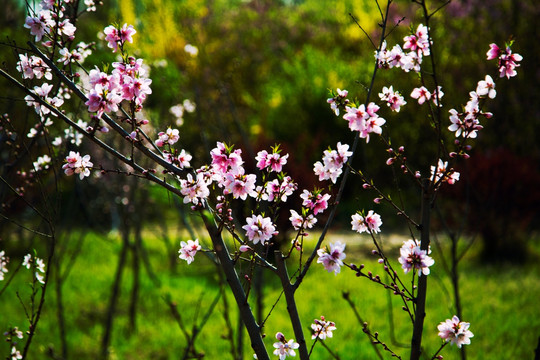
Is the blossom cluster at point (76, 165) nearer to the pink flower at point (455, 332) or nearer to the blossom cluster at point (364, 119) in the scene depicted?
the blossom cluster at point (364, 119)

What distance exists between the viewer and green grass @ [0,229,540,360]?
4.13 meters

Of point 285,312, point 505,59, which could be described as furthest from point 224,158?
point 285,312

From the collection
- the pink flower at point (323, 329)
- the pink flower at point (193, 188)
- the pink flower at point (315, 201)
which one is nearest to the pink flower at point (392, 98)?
the pink flower at point (315, 201)

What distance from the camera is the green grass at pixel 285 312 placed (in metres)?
4.13

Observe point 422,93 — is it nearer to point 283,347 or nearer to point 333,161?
point 333,161

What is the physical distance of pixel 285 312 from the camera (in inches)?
201

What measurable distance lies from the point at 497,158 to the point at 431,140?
2.47 m

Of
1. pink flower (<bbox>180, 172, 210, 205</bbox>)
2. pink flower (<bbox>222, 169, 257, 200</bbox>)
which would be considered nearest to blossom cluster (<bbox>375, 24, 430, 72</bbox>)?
pink flower (<bbox>222, 169, 257, 200</bbox>)

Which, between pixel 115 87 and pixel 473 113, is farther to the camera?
pixel 473 113

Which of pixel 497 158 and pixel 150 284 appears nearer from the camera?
pixel 150 284

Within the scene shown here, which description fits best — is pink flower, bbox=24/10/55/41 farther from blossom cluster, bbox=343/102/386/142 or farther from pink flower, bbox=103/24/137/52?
blossom cluster, bbox=343/102/386/142

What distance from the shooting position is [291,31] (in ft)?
63.2

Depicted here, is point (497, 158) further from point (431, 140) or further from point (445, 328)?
point (445, 328)

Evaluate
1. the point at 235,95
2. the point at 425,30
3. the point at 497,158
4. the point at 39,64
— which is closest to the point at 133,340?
the point at 39,64
